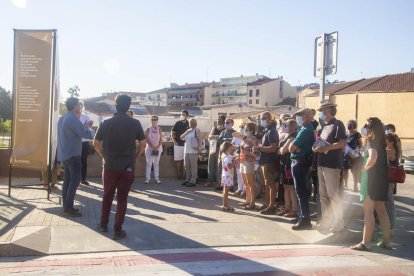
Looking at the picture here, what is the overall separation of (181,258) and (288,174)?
2891 mm

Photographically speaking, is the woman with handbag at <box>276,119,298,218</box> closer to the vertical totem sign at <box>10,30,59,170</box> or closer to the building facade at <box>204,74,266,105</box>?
the vertical totem sign at <box>10,30,59,170</box>

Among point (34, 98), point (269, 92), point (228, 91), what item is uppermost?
point (228, 91)

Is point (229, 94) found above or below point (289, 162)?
above

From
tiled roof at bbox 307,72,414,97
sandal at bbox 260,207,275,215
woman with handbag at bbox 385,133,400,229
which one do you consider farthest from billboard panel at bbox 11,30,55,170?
tiled roof at bbox 307,72,414,97

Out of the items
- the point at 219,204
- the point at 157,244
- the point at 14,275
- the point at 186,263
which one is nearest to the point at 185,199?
the point at 219,204

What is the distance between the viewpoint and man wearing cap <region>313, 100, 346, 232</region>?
21.4ft

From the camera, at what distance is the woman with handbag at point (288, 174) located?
764 centimetres

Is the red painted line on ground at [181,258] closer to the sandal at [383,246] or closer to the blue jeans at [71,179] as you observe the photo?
the sandal at [383,246]

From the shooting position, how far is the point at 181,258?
5531 millimetres

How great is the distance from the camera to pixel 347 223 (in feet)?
23.9

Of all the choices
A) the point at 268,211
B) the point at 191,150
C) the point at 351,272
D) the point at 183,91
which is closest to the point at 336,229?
the point at 351,272

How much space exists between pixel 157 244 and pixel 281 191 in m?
3.74

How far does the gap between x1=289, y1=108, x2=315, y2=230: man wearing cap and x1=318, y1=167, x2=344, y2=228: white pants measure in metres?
0.28

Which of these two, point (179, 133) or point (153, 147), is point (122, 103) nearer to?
point (153, 147)
